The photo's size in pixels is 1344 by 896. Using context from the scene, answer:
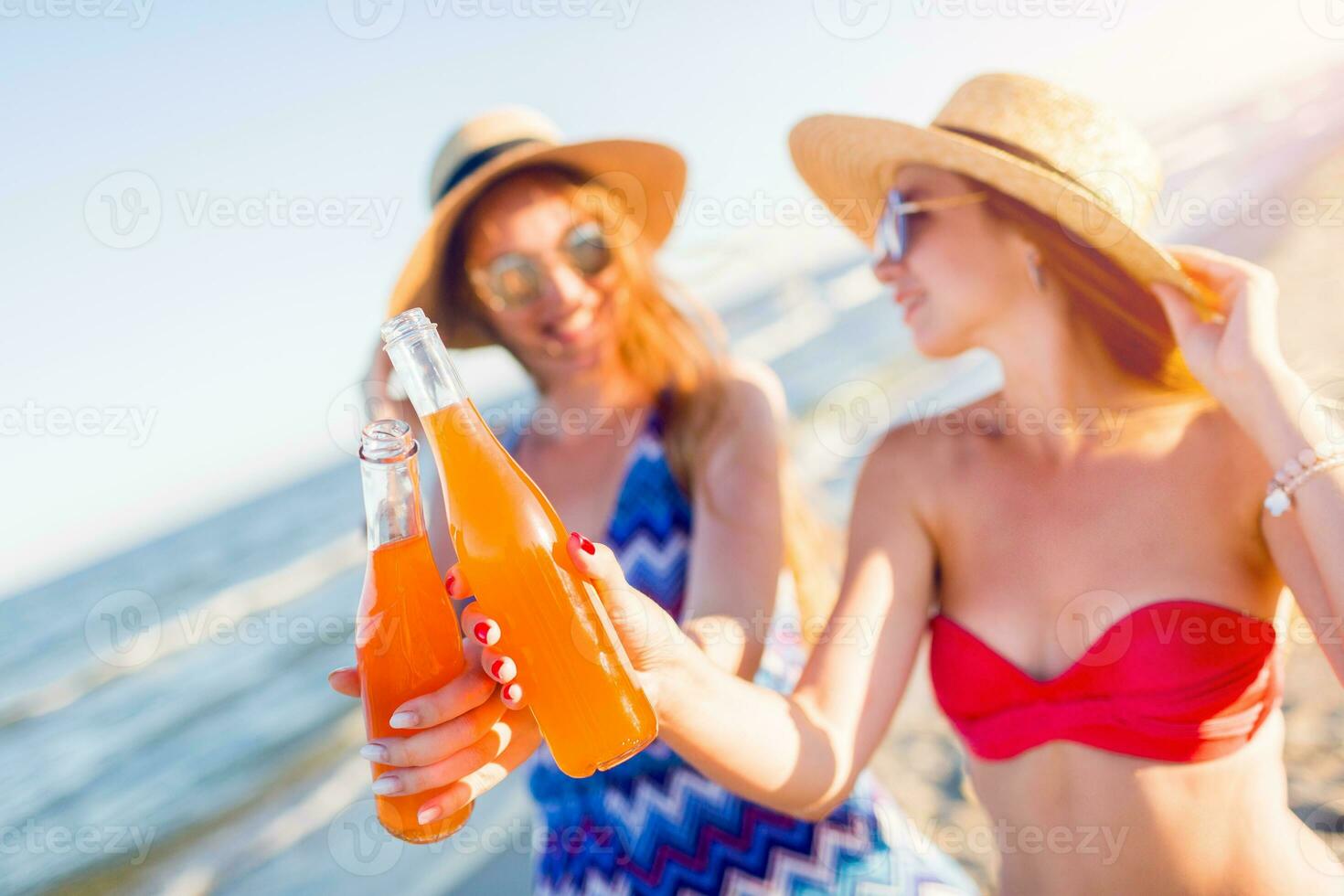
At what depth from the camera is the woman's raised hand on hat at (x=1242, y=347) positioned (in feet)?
5.89

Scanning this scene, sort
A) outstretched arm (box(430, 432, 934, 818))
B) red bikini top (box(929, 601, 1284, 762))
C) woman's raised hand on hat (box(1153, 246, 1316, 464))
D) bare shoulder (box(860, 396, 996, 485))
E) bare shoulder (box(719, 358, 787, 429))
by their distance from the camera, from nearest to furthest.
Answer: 1. outstretched arm (box(430, 432, 934, 818))
2. woman's raised hand on hat (box(1153, 246, 1316, 464))
3. red bikini top (box(929, 601, 1284, 762))
4. bare shoulder (box(860, 396, 996, 485))
5. bare shoulder (box(719, 358, 787, 429))

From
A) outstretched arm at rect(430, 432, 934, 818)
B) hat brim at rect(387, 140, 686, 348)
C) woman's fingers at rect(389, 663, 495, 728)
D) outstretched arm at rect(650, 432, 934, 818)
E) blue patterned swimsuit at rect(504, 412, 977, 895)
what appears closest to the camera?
woman's fingers at rect(389, 663, 495, 728)

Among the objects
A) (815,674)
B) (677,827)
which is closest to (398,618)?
(815,674)

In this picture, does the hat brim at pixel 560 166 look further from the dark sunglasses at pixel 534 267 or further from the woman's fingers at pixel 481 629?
the woman's fingers at pixel 481 629

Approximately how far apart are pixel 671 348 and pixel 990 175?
1108mm

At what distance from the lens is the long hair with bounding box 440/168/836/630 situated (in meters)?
2.65

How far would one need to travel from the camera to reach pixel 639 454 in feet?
8.65

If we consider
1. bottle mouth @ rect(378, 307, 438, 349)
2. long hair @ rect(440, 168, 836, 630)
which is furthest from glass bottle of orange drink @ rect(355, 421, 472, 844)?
long hair @ rect(440, 168, 836, 630)

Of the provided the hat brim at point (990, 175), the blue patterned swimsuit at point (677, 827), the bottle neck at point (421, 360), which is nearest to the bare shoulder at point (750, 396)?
the blue patterned swimsuit at point (677, 827)

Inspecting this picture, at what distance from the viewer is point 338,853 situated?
5.79m

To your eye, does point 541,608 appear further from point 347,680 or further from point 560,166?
point 560,166

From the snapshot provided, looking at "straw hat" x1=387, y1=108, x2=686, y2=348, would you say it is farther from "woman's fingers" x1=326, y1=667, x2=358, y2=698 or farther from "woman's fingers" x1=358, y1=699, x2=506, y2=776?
"woman's fingers" x1=358, y1=699, x2=506, y2=776

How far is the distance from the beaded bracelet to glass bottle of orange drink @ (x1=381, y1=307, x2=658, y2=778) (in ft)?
4.46

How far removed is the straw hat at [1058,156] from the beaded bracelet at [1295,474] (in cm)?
51
